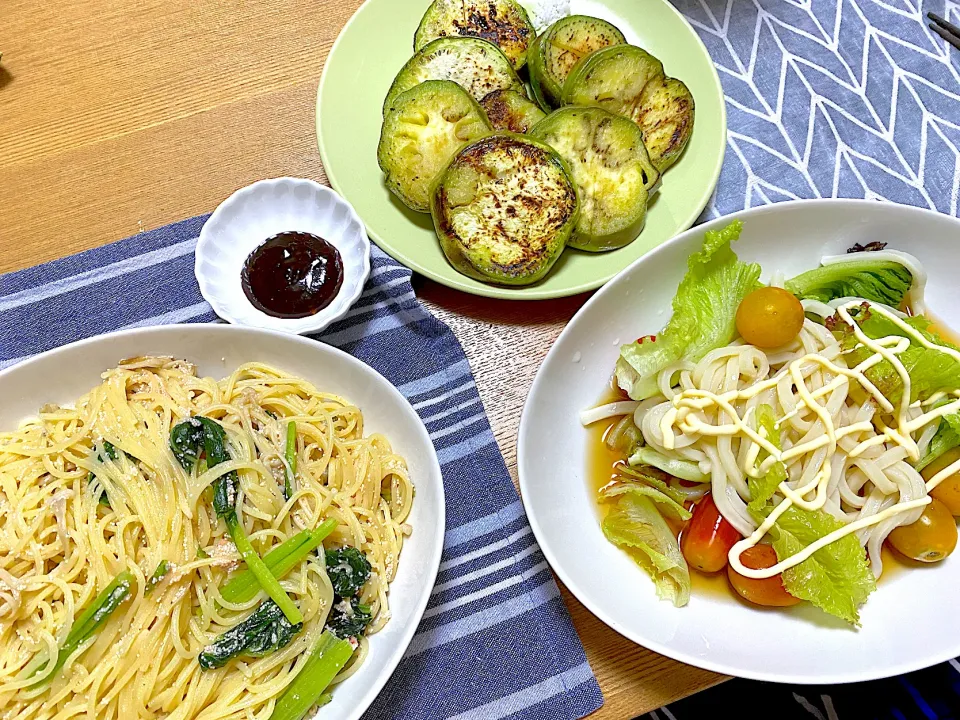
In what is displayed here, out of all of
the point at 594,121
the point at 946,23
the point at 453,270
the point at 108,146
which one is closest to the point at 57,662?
the point at 453,270

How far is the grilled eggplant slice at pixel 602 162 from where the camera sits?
7.14 ft

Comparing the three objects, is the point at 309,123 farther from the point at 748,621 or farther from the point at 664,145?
the point at 748,621

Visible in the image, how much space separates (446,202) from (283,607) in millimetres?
1214

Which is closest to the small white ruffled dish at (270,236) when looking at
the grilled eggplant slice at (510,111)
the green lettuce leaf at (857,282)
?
the grilled eggplant slice at (510,111)

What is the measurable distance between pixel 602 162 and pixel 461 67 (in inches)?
22.0

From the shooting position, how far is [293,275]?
A: 7.05 feet

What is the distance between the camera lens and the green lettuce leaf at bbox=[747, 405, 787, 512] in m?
1.95

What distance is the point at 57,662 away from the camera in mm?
1642

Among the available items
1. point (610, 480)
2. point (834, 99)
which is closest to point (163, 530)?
point (610, 480)

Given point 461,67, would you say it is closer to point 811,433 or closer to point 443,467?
point 443,467

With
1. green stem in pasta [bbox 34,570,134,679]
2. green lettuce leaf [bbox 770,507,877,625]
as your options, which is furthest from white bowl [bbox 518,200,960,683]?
green stem in pasta [bbox 34,570,134,679]

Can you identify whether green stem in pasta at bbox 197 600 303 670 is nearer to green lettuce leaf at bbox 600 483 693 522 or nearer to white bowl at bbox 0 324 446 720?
white bowl at bbox 0 324 446 720

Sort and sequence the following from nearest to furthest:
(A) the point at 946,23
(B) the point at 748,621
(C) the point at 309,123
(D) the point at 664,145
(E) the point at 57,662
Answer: (E) the point at 57,662 → (B) the point at 748,621 → (D) the point at 664,145 → (C) the point at 309,123 → (A) the point at 946,23

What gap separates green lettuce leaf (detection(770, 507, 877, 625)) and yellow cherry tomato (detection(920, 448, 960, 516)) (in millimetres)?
333
